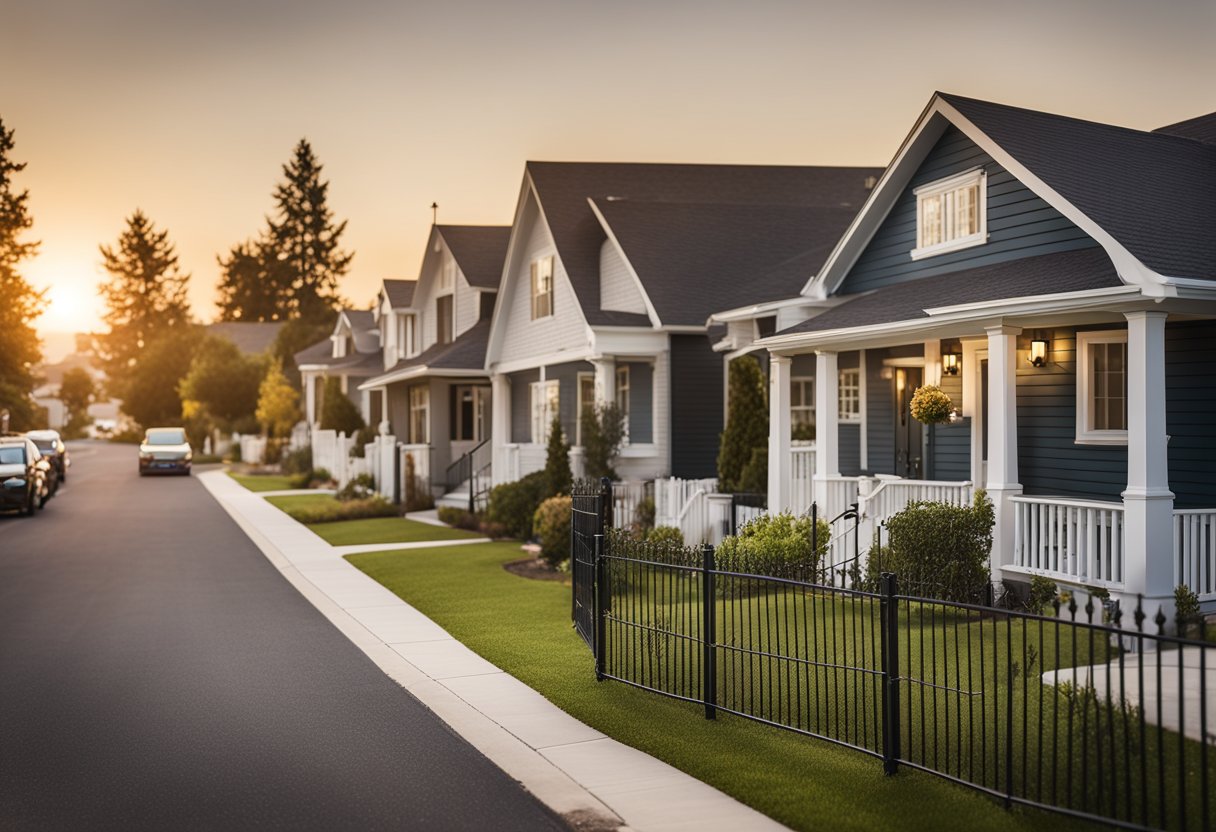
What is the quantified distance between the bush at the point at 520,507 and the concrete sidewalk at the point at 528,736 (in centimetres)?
707

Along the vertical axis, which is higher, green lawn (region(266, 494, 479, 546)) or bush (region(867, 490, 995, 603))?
bush (region(867, 490, 995, 603))

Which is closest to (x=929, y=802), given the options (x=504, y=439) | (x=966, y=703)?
(x=966, y=703)

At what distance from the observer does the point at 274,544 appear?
23.1m

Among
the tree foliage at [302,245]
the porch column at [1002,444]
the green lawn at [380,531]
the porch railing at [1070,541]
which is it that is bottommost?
the green lawn at [380,531]

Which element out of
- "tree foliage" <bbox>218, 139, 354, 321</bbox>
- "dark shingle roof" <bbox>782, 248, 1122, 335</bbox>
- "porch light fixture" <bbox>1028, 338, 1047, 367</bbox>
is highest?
"tree foliage" <bbox>218, 139, 354, 321</bbox>

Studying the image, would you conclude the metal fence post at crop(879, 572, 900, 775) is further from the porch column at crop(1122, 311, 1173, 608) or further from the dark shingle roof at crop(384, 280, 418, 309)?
the dark shingle roof at crop(384, 280, 418, 309)

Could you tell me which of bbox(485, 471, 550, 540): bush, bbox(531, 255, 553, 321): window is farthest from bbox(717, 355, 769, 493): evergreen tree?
bbox(531, 255, 553, 321): window

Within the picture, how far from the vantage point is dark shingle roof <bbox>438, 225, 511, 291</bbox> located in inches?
1367

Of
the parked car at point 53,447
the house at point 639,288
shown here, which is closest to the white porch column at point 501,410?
the house at point 639,288

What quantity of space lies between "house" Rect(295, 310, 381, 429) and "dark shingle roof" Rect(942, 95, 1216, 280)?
33077mm

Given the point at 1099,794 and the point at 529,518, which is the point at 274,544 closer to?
the point at 529,518

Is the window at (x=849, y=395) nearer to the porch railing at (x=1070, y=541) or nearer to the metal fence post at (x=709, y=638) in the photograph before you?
the porch railing at (x=1070, y=541)

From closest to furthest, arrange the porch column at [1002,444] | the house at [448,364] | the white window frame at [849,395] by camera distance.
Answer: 1. the porch column at [1002,444]
2. the white window frame at [849,395]
3. the house at [448,364]

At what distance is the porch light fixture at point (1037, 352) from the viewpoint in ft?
48.5
